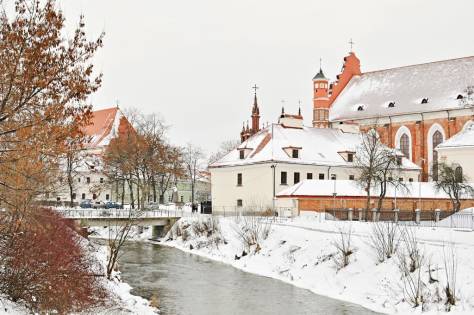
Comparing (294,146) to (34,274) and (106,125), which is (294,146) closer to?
(34,274)

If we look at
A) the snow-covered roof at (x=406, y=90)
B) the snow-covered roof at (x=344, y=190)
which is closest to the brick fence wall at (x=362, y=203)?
the snow-covered roof at (x=344, y=190)

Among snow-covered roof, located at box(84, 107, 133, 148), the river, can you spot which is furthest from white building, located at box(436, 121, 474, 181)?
snow-covered roof, located at box(84, 107, 133, 148)

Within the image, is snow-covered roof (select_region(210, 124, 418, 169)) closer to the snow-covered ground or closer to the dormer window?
the dormer window

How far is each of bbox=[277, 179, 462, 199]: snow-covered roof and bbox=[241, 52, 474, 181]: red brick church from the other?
46.9 ft

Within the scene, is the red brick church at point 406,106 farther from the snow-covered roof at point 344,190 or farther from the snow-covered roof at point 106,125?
the snow-covered roof at point 106,125

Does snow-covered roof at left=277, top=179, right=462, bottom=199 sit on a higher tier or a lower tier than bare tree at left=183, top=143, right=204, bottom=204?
lower

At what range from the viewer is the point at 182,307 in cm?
2198

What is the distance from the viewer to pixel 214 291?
25453 mm

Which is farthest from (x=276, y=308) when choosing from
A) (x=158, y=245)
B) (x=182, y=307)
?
(x=158, y=245)

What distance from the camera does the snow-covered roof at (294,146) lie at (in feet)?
173

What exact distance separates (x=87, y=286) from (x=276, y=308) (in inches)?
270

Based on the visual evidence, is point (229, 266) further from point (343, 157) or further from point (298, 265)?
point (343, 157)

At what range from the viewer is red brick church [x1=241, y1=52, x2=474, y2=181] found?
6506 centimetres

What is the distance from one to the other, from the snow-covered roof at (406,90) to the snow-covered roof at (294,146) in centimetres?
1102
